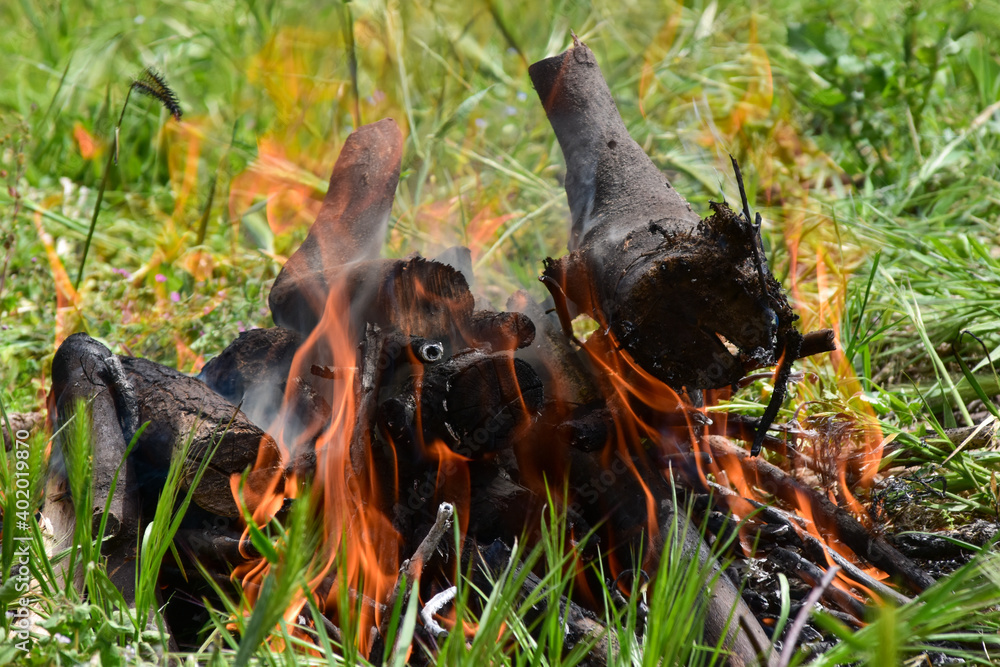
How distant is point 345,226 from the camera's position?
6.91ft

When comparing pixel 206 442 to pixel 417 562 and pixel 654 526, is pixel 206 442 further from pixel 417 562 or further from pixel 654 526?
pixel 654 526

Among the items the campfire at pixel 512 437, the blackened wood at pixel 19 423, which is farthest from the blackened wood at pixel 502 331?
the blackened wood at pixel 19 423

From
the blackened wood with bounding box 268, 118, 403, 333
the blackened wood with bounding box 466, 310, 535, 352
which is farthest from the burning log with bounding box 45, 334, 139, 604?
the blackened wood with bounding box 466, 310, 535, 352

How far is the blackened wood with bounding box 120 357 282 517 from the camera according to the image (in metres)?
1.49

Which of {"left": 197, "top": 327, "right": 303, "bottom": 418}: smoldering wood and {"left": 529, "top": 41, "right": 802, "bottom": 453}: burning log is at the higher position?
{"left": 529, "top": 41, "right": 802, "bottom": 453}: burning log

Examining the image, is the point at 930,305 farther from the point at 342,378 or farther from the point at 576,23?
the point at 576,23

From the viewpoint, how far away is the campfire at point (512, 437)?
1.39 metres

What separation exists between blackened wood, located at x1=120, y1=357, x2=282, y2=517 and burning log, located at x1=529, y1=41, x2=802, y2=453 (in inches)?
27.6

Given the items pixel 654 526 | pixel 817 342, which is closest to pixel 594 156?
pixel 817 342

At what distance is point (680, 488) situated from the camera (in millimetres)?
1666

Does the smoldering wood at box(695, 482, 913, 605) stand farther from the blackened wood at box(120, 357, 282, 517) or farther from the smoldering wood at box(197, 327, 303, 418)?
the smoldering wood at box(197, 327, 303, 418)

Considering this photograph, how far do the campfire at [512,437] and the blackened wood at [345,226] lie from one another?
0.03m

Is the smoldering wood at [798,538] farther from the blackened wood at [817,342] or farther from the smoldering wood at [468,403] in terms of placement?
the smoldering wood at [468,403]

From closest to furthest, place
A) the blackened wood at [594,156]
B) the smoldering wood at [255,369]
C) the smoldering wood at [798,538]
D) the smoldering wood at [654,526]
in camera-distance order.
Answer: the smoldering wood at [654,526] < the smoldering wood at [798,538] < the blackened wood at [594,156] < the smoldering wood at [255,369]
